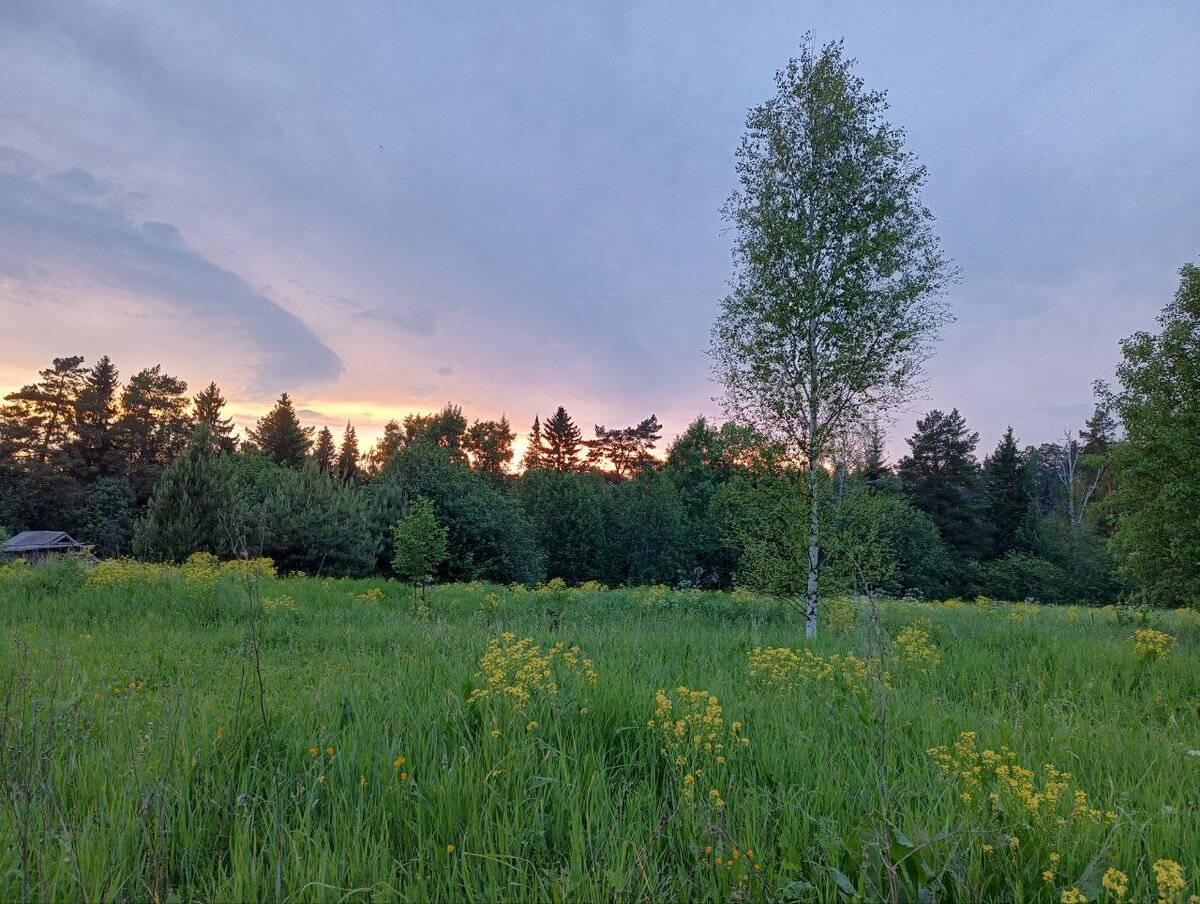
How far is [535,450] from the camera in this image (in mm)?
72062

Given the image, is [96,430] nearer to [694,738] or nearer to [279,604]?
[279,604]

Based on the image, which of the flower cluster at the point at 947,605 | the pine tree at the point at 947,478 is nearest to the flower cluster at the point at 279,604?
the flower cluster at the point at 947,605

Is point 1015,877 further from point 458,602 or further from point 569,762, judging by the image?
point 458,602

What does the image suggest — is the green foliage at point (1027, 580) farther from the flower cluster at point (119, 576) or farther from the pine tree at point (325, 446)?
the pine tree at point (325, 446)

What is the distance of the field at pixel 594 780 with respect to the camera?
2.18m

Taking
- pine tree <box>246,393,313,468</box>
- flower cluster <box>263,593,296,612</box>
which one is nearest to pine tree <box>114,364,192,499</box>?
pine tree <box>246,393,313,468</box>

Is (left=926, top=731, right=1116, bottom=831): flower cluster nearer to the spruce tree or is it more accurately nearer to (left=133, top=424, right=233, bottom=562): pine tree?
(left=133, top=424, right=233, bottom=562): pine tree

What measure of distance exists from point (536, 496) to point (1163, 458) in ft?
126

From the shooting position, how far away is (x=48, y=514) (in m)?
48.8

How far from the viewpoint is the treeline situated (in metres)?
20.4

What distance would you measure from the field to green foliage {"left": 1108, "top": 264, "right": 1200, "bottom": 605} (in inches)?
331

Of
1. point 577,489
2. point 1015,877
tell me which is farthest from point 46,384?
point 1015,877

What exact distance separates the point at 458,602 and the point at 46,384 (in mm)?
64419

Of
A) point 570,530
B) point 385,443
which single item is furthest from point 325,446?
point 570,530
